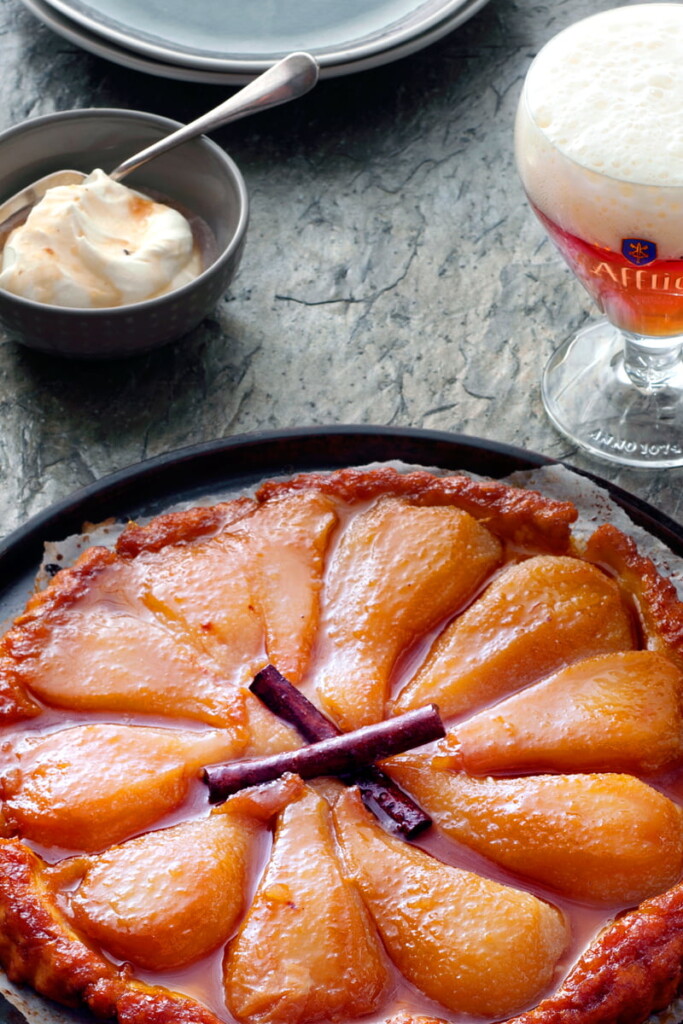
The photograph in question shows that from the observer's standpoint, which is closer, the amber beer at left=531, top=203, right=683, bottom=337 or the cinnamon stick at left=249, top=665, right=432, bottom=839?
the cinnamon stick at left=249, top=665, right=432, bottom=839

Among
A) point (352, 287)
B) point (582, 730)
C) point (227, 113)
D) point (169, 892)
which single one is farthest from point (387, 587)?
point (227, 113)

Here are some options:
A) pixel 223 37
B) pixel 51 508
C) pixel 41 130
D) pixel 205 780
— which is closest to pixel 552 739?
pixel 205 780

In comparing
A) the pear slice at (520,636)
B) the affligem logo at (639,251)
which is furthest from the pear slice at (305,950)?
the affligem logo at (639,251)

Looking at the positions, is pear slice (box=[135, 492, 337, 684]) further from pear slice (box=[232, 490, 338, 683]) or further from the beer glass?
the beer glass

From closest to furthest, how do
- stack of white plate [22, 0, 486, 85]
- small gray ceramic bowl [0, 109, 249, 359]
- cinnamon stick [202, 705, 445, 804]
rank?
cinnamon stick [202, 705, 445, 804] → small gray ceramic bowl [0, 109, 249, 359] → stack of white plate [22, 0, 486, 85]

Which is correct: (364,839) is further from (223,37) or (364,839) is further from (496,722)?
(223,37)

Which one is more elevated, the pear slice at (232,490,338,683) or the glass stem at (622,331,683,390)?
the pear slice at (232,490,338,683)

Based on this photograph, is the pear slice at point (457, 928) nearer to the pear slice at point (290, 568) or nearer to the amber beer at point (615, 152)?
the pear slice at point (290, 568)

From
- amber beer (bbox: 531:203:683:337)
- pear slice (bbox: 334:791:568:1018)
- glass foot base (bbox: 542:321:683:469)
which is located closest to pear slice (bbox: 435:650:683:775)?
pear slice (bbox: 334:791:568:1018)
